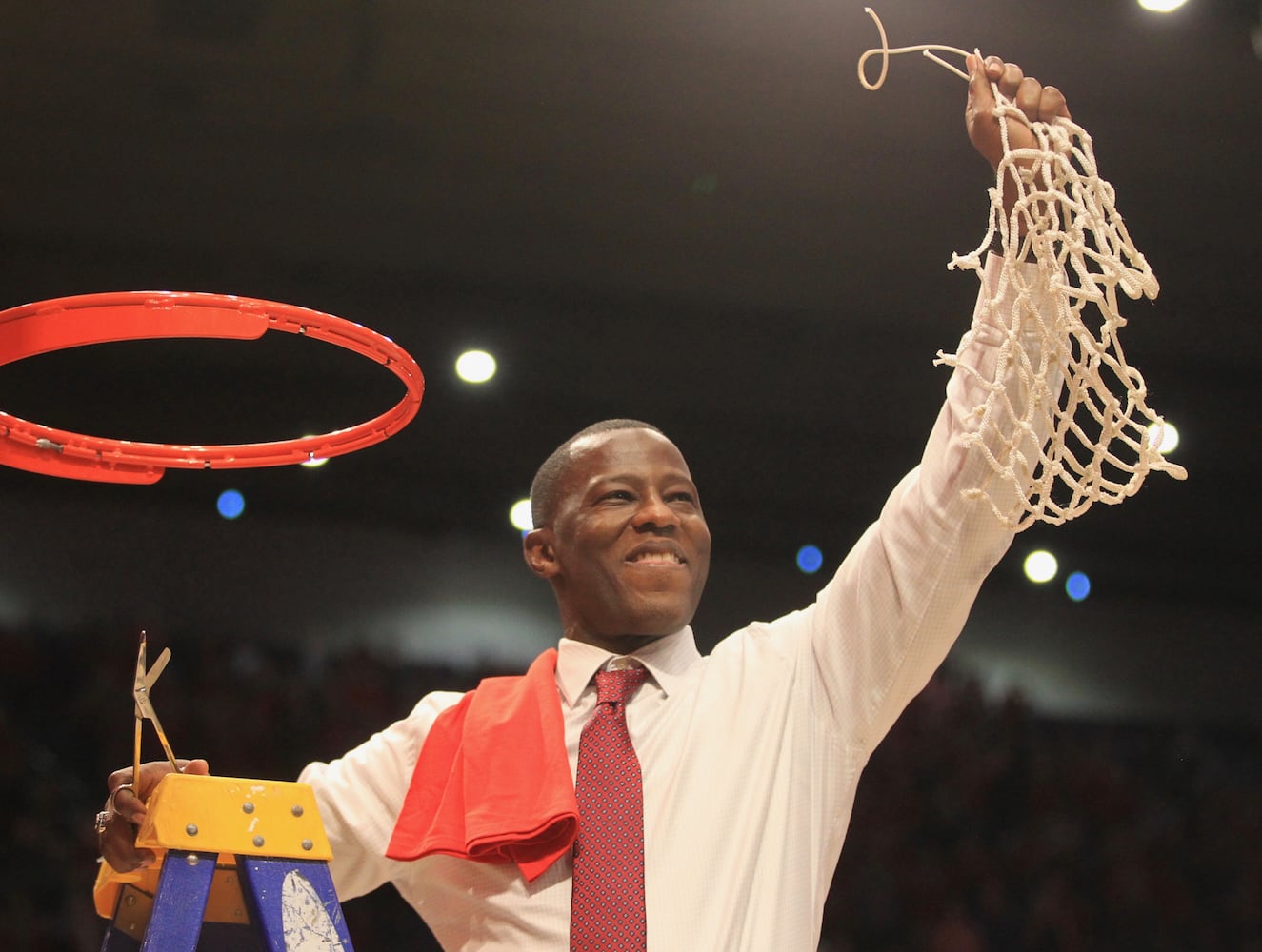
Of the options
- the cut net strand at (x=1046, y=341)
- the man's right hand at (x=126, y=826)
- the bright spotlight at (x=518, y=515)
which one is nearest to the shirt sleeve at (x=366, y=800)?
the man's right hand at (x=126, y=826)

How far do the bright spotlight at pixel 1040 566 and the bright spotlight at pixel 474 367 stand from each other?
1842 millimetres

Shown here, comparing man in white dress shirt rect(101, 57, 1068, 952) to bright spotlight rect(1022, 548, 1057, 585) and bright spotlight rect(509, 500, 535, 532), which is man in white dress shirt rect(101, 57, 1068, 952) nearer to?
bright spotlight rect(509, 500, 535, 532)

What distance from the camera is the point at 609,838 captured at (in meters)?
1.58

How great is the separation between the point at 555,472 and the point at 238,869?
0.77 metres

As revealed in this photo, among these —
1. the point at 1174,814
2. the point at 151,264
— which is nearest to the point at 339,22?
the point at 151,264

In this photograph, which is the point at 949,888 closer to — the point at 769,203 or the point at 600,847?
the point at 769,203

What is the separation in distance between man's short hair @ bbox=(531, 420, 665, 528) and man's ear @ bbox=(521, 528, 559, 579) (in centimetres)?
2

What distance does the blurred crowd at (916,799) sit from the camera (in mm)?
3602

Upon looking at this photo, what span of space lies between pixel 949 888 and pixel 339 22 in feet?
9.40

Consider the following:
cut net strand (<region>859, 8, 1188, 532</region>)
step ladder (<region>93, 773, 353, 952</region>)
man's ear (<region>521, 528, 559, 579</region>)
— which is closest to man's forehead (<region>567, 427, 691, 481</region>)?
man's ear (<region>521, 528, 559, 579</region>)

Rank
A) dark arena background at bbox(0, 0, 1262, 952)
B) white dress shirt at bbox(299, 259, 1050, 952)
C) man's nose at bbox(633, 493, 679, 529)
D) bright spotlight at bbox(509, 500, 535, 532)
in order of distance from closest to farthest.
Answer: white dress shirt at bbox(299, 259, 1050, 952) → man's nose at bbox(633, 493, 679, 529) → dark arena background at bbox(0, 0, 1262, 952) → bright spotlight at bbox(509, 500, 535, 532)

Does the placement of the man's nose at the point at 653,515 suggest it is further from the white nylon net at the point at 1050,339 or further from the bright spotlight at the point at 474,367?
the bright spotlight at the point at 474,367

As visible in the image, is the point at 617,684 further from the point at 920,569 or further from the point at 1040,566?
the point at 1040,566

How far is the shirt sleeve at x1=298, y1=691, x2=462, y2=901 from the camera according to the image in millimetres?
1763
